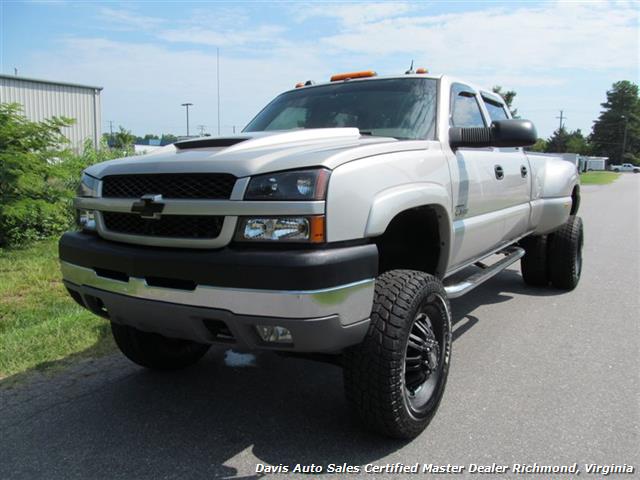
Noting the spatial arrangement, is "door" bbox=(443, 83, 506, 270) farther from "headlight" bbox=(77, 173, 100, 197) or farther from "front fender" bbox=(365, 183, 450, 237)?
"headlight" bbox=(77, 173, 100, 197)

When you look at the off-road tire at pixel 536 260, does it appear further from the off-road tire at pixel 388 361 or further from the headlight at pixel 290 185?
the headlight at pixel 290 185

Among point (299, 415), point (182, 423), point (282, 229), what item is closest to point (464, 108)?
point (282, 229)

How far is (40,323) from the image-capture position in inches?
188

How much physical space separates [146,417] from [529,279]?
4.66 meters

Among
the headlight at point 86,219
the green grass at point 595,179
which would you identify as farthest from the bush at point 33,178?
the green grass at point 595,179

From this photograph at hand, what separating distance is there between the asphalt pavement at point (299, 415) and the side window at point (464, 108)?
1.70 metres

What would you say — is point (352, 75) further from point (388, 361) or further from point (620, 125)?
point (620, 125)

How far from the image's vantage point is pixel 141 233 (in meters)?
2.65

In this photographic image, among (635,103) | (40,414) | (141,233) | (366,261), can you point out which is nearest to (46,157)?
(40,414)

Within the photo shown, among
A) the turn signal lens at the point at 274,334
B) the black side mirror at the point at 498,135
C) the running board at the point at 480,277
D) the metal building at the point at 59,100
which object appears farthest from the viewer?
the metal building at the point at 59,100

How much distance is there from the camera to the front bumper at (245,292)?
224cm

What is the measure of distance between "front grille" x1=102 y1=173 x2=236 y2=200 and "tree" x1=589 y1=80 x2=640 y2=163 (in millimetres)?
113916

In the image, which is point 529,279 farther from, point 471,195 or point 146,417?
point 146,417

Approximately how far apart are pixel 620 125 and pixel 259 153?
11788 centimetres
